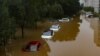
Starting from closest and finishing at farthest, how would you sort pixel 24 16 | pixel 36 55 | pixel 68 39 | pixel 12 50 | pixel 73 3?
pixel 36 55
pixel 12 50
pixel 24 16
pixel 68 39
pixel 73 3

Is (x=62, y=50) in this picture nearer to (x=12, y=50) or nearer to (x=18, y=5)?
(x=12, y=50)

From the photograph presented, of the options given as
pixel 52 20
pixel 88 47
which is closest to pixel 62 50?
pixel 88 47

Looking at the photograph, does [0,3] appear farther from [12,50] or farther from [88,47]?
[88,47]

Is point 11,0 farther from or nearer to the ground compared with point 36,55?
farther from the ground

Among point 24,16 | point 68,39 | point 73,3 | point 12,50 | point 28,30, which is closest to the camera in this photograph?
point 12,50

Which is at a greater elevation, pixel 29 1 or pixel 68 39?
pixel 29 1

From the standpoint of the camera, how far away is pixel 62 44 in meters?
25.0

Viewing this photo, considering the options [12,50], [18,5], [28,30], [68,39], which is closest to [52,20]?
[28,30]

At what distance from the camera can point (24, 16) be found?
25.7 metres

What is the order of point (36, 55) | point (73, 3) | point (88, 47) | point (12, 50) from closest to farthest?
point (36, 55)
point (12, 50)
point (88, 47)
point (73, 3)

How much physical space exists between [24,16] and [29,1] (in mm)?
2032

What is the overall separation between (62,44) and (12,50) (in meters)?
5.36

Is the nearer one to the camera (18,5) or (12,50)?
(12,50)

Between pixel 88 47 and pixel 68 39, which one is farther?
pixel 68 39
